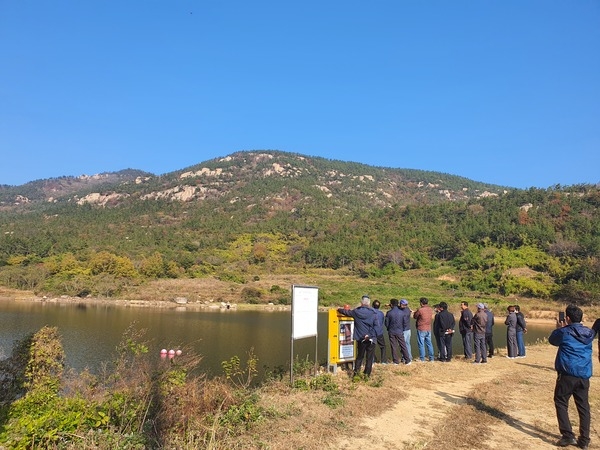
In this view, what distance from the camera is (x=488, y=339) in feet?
42.2

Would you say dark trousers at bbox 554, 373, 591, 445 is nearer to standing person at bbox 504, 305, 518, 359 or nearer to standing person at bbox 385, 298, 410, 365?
standing person at bbox 385, 298, 410, 365

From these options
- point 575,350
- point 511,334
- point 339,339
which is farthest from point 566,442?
point 511,334

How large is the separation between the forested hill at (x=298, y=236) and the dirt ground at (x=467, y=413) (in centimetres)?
4287

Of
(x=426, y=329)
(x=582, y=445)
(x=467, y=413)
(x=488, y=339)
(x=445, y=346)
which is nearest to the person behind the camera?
(x=582, y=445)

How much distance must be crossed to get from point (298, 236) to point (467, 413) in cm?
9071

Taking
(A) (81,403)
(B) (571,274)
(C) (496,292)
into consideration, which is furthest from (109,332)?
(B) (571,274)

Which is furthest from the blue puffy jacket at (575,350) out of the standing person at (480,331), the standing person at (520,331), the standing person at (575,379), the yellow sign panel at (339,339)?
the standing person at (520,331)

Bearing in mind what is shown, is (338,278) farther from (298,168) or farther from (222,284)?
(298,168)

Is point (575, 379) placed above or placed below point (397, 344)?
above

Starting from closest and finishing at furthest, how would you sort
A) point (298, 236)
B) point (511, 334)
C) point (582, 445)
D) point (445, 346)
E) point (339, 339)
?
point (582, 445), point (339, 339), point (445, 346), point (511, 334), point (298, 236)

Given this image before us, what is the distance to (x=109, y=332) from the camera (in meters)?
24.5

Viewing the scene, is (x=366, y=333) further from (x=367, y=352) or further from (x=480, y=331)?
(x=480, y=331)

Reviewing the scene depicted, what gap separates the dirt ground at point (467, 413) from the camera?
17.8 feet

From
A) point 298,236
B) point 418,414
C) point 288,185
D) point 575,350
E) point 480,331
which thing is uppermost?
point 288,185
